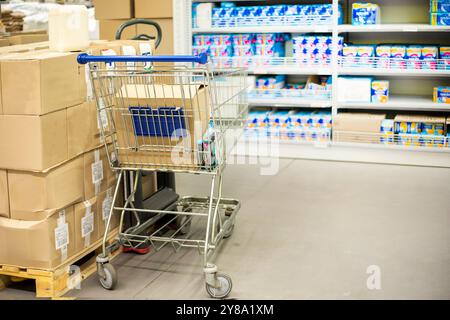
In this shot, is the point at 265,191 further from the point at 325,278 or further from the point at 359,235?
the point at 325,278

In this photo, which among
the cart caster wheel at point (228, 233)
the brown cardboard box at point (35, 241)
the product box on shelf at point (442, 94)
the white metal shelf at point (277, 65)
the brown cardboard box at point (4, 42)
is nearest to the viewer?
the brown cardboard box at point (35, 241)

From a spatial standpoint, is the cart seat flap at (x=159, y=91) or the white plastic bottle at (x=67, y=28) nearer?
the cart seat flap at (x=159, y=91)

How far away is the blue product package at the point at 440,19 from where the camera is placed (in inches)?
207

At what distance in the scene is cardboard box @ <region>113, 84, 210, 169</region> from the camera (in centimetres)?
304

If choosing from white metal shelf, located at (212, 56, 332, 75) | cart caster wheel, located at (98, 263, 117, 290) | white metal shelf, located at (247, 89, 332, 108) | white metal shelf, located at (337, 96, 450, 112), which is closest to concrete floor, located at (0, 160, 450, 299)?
cart caster wheel, located at (98, 263, 117, 290)

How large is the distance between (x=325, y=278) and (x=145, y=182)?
136cm

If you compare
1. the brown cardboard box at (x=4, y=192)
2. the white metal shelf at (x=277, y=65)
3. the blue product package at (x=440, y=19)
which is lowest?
the brown cardboard box at (x=4, y=192)

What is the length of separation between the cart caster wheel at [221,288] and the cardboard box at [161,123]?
22.7 inches

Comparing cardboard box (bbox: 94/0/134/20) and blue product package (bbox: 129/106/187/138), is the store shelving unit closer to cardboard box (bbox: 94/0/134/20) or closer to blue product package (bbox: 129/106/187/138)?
cardboard box (bbox: 94/0/134/20)

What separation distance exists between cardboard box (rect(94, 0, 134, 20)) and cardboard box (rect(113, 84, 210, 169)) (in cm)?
305

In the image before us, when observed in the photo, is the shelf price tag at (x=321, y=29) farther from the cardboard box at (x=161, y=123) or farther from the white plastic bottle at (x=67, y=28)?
the white plastic bottle at (x=67, y=28)

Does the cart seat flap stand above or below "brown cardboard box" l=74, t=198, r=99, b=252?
above

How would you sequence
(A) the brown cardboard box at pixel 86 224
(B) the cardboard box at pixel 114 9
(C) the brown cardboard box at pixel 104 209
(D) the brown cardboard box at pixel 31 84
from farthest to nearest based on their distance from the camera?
(B) the cardboard box at pixel 114 9, (C) the brown cardboard box at pixel 104 209, (A) the brown cardboard box at pixel 86 224, (D) the brown cardboard box at pixel 31 84

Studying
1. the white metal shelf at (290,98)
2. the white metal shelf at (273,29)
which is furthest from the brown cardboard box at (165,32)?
the white metal shelf at (290,98)
